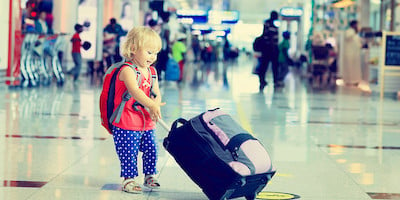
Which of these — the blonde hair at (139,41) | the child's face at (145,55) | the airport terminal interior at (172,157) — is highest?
the blonde hair at (139,41)

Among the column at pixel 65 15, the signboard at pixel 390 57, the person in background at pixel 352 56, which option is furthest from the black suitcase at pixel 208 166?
the column at pixel 65 15

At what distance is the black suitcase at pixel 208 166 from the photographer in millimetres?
5121

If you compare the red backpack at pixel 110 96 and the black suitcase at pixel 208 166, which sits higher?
the red backpack at pixel 110 96

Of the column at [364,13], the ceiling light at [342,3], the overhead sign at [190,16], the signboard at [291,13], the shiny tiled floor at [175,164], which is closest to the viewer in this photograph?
the shiny tiled floor at [175,164]

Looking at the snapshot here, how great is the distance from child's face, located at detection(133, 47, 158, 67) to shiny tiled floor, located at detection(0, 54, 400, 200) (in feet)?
2.91

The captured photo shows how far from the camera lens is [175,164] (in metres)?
7.27

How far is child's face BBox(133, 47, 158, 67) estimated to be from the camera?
5758 millimetres

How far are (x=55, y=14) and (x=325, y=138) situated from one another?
1920cm

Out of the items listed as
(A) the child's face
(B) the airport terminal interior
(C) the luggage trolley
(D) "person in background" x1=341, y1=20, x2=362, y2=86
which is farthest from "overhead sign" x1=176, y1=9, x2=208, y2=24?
(A) the child's face

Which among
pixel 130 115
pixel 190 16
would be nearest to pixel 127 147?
pixel 130 115

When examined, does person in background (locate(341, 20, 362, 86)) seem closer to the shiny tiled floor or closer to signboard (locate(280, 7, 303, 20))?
the shiny tiled floor

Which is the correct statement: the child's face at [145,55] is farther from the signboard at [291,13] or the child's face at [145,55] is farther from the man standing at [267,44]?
the signboard at [291,13]

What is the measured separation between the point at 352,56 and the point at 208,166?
22366 millimetres

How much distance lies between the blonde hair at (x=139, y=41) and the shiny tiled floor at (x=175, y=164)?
95cm
